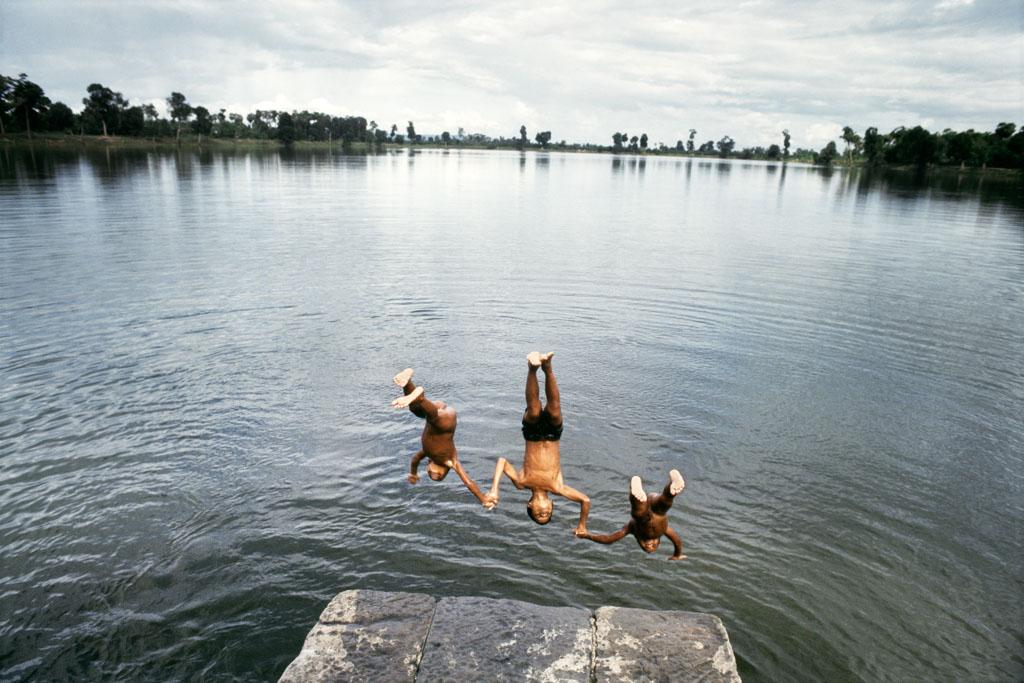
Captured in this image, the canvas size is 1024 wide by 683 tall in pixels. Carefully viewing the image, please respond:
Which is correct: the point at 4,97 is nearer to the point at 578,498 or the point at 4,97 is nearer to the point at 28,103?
the point at 28,103

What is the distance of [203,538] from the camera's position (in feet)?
34.0

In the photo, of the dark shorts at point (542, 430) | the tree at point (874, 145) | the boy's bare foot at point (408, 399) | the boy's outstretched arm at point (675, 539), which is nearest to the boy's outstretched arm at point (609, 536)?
the boy's outstretched arm at point (675, 539)

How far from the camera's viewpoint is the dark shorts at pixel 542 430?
7.43m

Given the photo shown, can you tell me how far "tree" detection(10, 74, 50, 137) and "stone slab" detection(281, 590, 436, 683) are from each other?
149 m

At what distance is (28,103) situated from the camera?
119062 millimetres

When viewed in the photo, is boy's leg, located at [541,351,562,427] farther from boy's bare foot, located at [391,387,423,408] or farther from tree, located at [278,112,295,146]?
tree, located at [278,112,295,146]

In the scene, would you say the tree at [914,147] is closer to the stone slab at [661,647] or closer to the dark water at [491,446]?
the dark water at [491,446]

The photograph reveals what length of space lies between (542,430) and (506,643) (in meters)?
2.96

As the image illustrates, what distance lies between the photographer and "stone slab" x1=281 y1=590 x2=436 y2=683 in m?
7.53

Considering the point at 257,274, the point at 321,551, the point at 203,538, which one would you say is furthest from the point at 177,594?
the point at 257,274

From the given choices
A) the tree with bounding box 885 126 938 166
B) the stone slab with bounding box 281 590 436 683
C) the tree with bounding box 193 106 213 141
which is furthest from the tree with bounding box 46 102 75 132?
the tree with bounding box 885 126 938 166

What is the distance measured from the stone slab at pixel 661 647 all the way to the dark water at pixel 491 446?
2.15 feet

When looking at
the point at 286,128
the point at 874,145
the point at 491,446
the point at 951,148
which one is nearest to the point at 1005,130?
the point at 951,148


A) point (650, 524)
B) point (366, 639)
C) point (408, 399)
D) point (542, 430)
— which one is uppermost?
point (408, 399)
